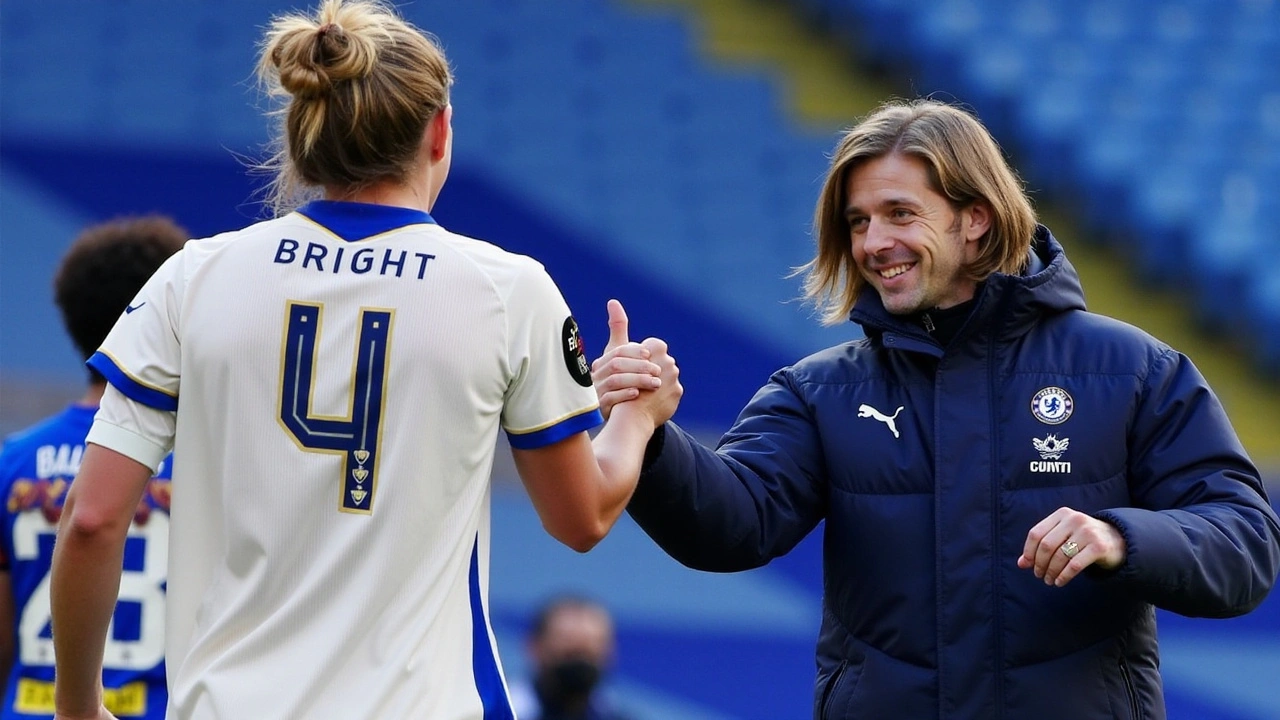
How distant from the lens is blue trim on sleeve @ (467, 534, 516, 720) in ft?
6.95

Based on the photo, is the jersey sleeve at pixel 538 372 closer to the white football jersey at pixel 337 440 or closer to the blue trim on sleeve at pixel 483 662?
the white football jersey at pixel 337 440

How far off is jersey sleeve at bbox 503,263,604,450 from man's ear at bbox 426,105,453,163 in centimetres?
20

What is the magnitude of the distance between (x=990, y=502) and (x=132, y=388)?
1.29 metres

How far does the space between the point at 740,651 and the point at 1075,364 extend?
5257 mm

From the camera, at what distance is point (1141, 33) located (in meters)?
10.2

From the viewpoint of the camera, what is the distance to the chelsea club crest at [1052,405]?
104 inches

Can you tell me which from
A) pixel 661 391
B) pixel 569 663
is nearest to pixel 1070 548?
pixel 661 391

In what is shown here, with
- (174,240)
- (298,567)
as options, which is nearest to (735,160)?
(174,240)

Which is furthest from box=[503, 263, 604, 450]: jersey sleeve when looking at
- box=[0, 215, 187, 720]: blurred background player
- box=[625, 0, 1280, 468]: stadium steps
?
box=[625, 0, 1280, 468]: stadium steps

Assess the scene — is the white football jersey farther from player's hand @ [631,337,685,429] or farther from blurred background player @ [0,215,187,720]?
blurred background player @ [0,215,187,720]

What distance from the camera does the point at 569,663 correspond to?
5262 mm

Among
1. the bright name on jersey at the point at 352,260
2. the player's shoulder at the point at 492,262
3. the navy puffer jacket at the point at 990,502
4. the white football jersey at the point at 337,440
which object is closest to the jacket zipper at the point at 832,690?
the navy puffer jacket at the point at 990,502

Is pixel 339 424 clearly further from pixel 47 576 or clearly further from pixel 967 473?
pixel 47 576

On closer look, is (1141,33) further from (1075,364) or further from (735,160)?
(1075,364)
